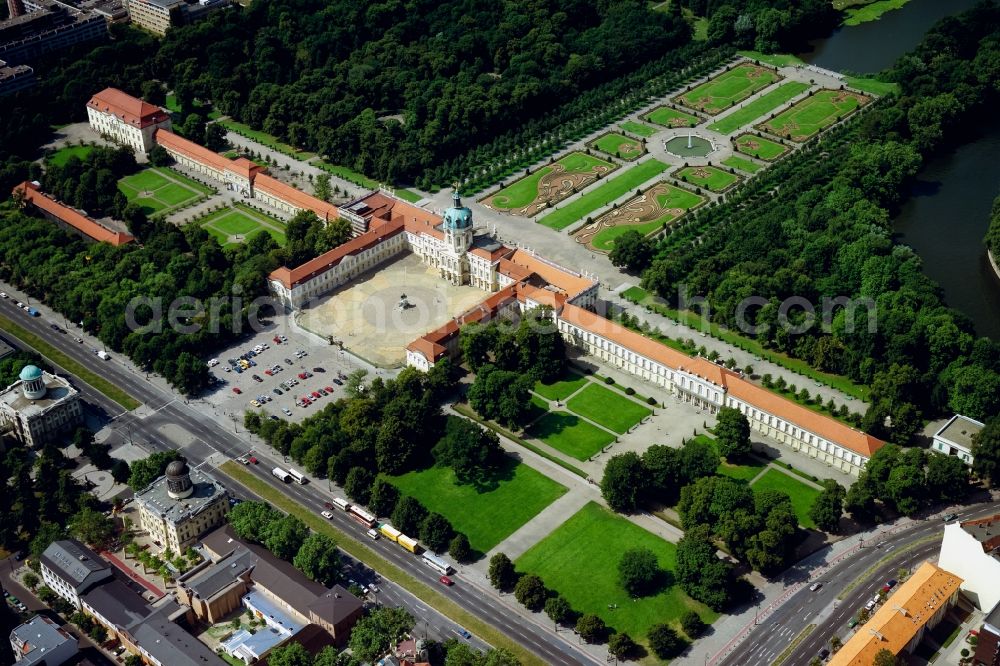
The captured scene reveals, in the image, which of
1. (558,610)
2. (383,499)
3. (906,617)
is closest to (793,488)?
(906,617)

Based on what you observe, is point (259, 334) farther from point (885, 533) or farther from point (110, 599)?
point (885, 533)

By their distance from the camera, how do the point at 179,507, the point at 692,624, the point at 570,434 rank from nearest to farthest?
the point at 692,624 < the point at 179,507 < the point at 570,434

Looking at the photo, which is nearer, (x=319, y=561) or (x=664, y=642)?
(x=664, y=642)

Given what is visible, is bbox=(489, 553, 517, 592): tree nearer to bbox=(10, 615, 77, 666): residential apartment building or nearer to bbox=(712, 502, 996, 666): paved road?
bbox=(712, 502, 996, 666): paved road

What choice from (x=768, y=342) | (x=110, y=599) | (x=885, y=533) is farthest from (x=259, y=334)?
(x=885, y=533)

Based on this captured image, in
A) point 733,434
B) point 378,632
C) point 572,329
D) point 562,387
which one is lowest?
point 562,387

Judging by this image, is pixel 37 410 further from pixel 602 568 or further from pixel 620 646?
pixel 620 646

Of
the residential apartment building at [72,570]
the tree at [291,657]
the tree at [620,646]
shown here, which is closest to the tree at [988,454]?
the tree at [620,646]

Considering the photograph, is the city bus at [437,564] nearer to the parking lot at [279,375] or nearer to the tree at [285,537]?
the tree at [285,537]
